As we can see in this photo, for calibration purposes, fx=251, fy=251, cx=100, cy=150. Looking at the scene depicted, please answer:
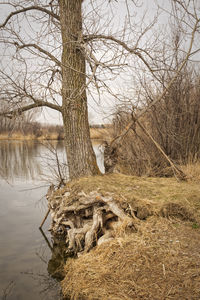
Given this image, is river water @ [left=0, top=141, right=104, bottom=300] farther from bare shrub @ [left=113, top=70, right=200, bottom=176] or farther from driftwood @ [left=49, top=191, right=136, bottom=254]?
bare shrub @ [left=113, top=70, right=200, bottom=176]

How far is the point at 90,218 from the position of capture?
4902 millimetres

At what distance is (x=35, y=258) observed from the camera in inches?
195

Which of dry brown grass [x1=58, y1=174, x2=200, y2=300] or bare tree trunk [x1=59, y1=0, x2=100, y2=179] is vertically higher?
bare tree trunk [x1=59, y1=0, x2=100, y2=179]

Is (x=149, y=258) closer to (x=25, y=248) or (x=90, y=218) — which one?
(x=90, y=218)

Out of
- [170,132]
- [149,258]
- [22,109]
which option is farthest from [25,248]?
[170,132]

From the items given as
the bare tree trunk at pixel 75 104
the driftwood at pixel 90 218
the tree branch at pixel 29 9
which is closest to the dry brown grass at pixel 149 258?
the driftwood at pixel 90 218

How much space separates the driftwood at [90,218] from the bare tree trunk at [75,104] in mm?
978

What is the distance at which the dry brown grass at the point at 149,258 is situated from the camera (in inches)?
106

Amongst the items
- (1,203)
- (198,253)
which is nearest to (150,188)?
(198,253)

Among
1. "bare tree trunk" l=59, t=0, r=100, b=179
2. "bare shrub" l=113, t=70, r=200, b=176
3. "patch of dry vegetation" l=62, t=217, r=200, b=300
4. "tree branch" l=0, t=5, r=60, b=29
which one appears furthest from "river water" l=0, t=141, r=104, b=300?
"tree branch" l=0, t=5, r=60, b=29

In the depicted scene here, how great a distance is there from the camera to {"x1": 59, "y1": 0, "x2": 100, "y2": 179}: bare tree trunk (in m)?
5.65

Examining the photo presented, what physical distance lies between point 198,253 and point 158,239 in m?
0.55

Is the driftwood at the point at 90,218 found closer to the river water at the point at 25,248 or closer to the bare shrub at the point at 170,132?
the river water at the point at 25,248

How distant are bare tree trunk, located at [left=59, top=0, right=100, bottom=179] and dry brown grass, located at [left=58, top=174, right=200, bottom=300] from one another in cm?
115
